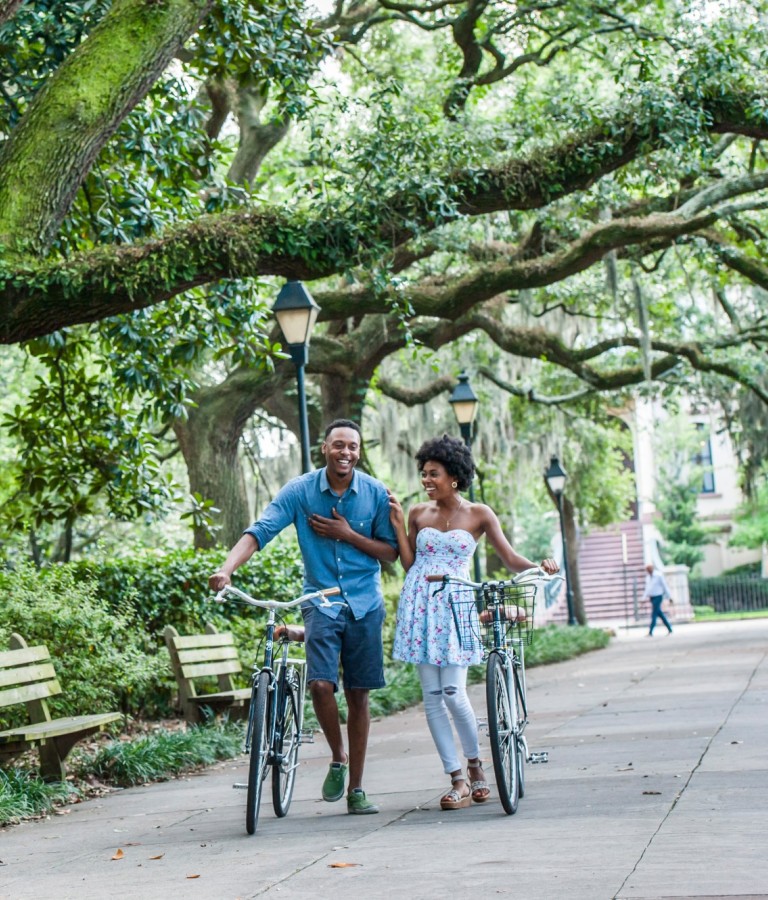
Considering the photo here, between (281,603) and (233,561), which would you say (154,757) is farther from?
(281,603)

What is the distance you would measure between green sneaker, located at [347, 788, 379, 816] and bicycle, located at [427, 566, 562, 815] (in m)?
0.74

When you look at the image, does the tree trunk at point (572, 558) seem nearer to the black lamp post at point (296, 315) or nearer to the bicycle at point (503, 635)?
the black lamp post at point (296, 315)

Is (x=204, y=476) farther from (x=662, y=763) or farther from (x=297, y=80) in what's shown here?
(x=662, y=763)

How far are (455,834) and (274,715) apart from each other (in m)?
1.05

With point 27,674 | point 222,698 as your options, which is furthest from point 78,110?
point 222,698

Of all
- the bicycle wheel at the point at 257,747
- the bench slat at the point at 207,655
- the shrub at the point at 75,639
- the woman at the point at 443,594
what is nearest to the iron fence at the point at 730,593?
the bench slat at the point at 207,655

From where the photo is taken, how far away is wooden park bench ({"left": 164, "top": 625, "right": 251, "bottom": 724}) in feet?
34.7

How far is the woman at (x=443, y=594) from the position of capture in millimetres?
6398

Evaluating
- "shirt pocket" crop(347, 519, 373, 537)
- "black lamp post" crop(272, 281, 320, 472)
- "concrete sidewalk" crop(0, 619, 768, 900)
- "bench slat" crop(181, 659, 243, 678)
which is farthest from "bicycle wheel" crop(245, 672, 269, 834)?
"black lamp post" crop(272, 281, 320, 472)

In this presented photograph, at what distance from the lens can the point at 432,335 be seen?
1916 centimetres

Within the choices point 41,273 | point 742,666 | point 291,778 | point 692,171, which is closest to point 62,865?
point 291,778

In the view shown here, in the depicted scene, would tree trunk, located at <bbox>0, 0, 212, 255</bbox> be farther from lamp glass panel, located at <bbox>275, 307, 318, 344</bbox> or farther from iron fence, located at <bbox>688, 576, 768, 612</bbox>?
iron fence, located at <bbox>688, 576, 768, 612</bbox>

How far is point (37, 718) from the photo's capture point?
846 cm

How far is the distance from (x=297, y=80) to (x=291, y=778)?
290 inches
